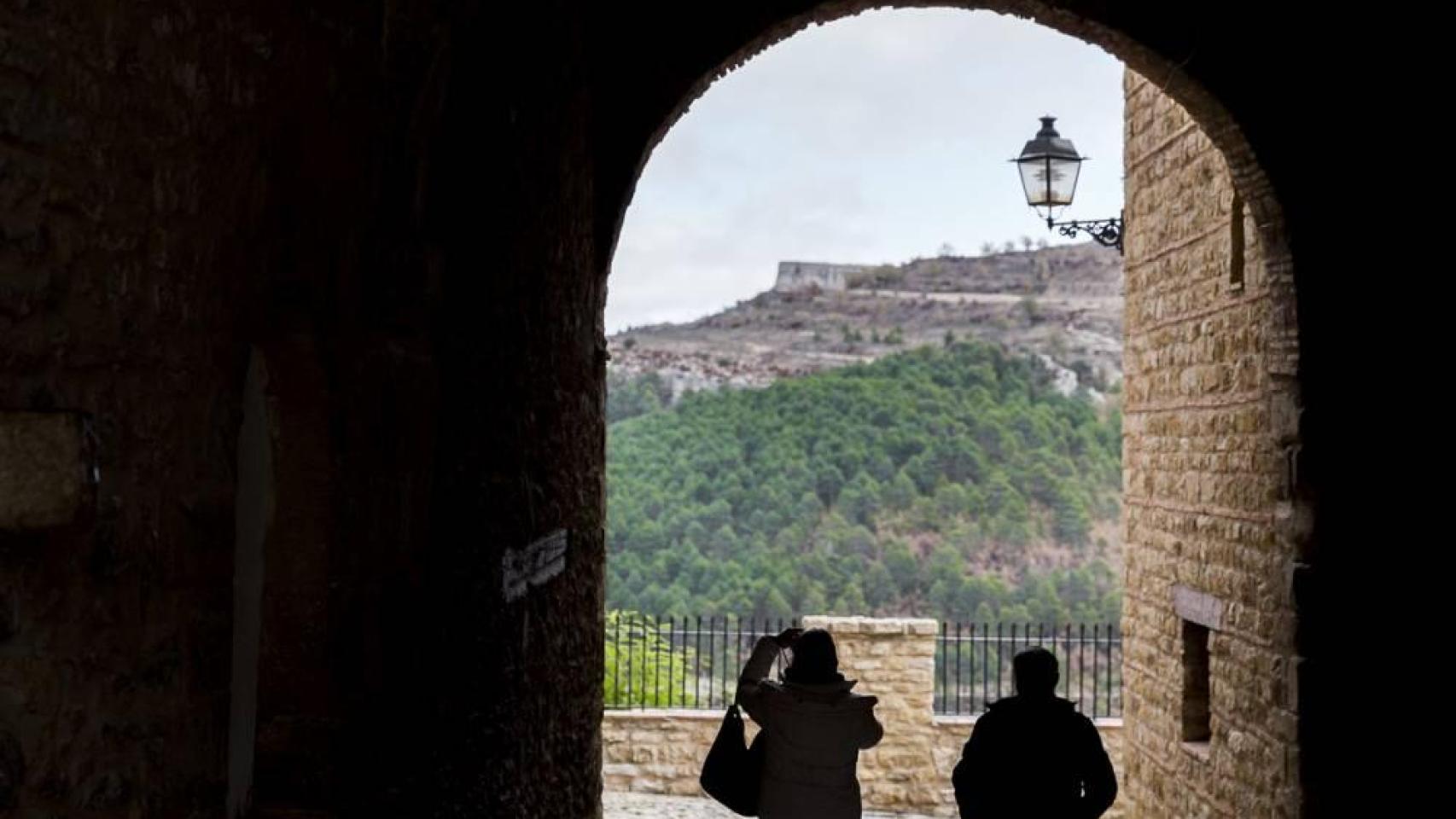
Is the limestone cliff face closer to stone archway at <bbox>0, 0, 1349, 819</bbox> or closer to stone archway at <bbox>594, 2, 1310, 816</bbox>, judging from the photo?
stone archway at <bbox>594, 2, 1310, 816</bbox>

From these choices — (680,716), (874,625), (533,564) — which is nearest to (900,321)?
(874,625)

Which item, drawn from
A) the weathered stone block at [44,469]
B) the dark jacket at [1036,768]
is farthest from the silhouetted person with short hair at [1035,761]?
the weathered stone block at [44,469]

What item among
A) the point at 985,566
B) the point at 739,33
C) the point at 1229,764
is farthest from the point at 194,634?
the point at 985,566

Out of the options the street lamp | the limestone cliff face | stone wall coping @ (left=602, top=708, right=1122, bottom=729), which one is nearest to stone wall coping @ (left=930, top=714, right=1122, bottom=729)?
stone wall coping @ (left=602, top=708, right=1122, bottom=729)

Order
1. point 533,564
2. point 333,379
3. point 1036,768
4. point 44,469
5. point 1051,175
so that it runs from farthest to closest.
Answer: point 1051,175
point 1036,768
point 533,564
point 333,379
point 44,469

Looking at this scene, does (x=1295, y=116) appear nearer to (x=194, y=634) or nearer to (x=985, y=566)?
(x=194, y=634)

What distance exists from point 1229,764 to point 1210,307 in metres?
2.04

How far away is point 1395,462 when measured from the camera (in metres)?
5.41

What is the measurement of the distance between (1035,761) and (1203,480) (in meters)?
2.61

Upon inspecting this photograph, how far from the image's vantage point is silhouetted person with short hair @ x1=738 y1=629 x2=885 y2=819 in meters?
4.71

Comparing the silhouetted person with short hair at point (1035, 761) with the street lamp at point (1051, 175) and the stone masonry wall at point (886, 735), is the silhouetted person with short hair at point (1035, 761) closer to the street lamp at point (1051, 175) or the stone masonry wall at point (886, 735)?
the street lamp at point (1051, 175)

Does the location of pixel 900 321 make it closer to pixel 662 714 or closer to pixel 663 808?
pixel 662 714

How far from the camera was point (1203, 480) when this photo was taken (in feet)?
22.5

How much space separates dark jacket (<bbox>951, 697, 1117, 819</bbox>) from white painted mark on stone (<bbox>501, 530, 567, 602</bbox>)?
4.59 feet
